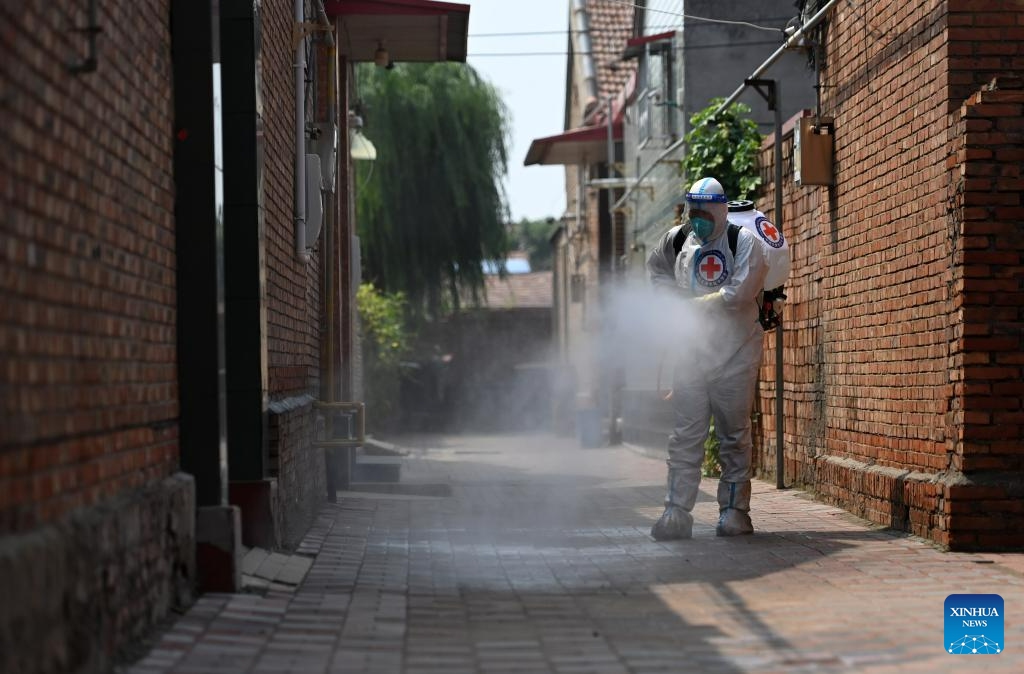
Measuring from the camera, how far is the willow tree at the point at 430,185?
122ft

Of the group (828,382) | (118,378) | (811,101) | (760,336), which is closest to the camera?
(118,378)

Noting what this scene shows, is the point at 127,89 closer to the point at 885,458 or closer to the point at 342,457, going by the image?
the point at 885,458

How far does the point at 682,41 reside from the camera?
68.5ft

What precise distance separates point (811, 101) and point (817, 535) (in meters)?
11.4

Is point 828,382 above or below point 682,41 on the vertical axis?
below

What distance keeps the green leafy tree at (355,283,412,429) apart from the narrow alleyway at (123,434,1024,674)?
19634 millimetres

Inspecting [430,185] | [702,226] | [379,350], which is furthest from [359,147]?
[430,185]

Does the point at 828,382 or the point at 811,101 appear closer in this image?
the point at 828,382

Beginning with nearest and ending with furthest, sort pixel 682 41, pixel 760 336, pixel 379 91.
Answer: pixel 760 336 → pixel 682 41 → pixel 379 91

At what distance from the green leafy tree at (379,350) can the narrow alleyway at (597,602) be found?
19634mm

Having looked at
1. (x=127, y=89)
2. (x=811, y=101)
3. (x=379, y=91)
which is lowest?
(x=127, y=89)

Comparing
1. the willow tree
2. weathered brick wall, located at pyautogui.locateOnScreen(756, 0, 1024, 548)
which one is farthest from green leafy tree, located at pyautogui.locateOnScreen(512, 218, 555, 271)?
weathered brick wall, located at pyautogui.locateOnScreen(756, 0, 1024, 548)

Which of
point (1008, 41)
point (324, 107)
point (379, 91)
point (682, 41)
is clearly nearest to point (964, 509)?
point (1008, 41)

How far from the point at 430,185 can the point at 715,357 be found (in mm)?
29114
